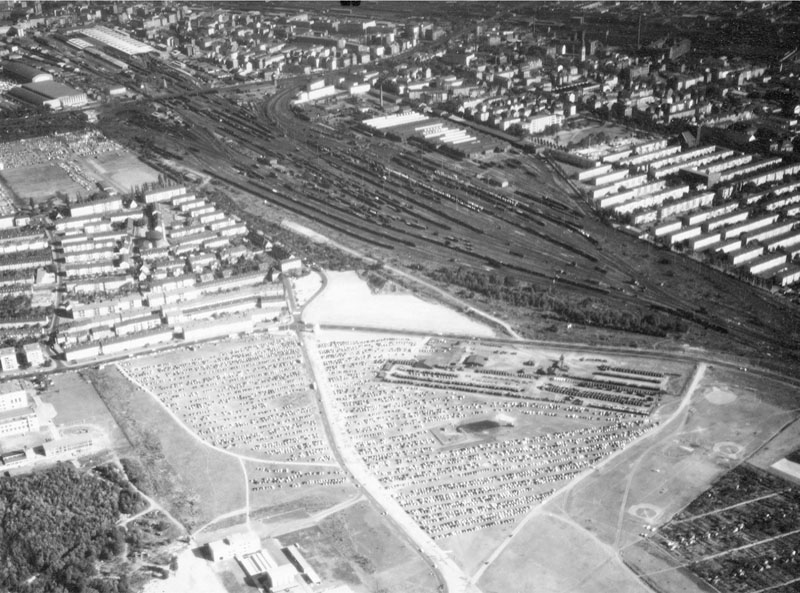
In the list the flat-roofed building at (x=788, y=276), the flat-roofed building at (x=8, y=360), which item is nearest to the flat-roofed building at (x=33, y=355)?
the flat-roofed building at (x=8, y=360)

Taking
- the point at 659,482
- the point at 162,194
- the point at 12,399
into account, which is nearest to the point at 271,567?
the point at 659,482

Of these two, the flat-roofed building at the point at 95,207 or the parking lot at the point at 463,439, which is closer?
the parking lot at the point at 463,439

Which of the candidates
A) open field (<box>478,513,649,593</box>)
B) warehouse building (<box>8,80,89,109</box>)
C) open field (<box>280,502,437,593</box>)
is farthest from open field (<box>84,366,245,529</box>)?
warehouse building (<box>8,80,89,109</box>)

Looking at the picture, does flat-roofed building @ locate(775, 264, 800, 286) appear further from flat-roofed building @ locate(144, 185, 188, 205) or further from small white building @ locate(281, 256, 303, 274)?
flat-roofed building @ locate(144, 185, 188, 205)

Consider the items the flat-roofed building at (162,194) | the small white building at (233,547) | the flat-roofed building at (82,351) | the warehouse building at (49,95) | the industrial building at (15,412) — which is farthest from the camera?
the warehouse building at (49,95)

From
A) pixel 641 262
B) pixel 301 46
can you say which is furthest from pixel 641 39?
pixel 641 262

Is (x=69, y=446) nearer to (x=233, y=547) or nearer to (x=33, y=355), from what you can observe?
(x=33, y=355)

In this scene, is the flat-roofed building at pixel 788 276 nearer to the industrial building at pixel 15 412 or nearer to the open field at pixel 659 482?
the open field at pixel 659 482
